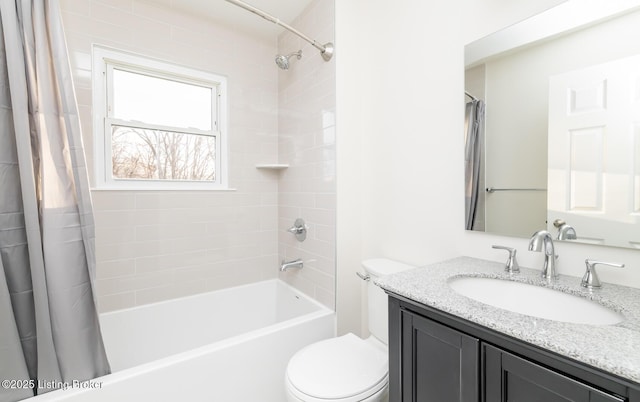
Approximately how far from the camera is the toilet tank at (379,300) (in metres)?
1.45

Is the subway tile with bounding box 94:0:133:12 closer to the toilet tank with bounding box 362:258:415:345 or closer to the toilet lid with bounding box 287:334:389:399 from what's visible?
the toilet tank with bounding box 362:258:415:345

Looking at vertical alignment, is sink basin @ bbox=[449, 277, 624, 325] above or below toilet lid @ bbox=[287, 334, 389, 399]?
above

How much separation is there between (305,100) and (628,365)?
1.97 meters

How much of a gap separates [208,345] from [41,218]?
0.91 metres

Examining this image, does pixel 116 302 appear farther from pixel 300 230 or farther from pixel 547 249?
pixel 547 249

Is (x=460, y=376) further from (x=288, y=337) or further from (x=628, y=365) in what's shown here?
(x=288, y=337)

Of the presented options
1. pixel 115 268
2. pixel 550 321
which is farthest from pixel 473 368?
pixel 115 268

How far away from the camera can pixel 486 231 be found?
4.12 ft

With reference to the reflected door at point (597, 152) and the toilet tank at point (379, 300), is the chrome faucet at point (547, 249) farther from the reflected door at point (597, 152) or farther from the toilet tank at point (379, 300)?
the toilet tank at point (379, 300)

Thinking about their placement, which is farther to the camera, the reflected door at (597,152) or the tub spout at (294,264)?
the tub spout at (294,264)

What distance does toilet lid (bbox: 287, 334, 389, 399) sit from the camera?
1.11 m

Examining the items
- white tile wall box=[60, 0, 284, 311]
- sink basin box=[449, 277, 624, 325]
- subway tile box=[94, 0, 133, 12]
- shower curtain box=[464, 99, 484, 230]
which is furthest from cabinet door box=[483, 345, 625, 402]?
subway tile box=[94, 0, 133, 12]

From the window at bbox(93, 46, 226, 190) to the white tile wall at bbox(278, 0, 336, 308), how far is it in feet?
1.76

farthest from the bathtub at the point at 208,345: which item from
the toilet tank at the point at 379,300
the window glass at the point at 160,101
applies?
the window glass at the point at 160,101
